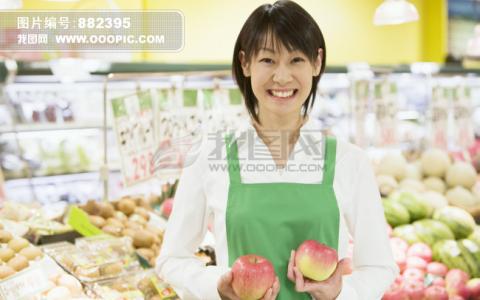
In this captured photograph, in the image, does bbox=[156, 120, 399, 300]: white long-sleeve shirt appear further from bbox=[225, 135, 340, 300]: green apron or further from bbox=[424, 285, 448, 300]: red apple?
bbox=[424, 285, 448, 300]: red apple

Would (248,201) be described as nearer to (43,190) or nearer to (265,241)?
(265,241)

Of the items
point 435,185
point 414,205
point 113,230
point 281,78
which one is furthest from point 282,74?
point 435,185

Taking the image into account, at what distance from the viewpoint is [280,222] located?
1.67 metres

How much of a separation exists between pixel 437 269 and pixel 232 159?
1.82 metres

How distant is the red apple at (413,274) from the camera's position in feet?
9.73

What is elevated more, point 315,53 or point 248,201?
point 315,53

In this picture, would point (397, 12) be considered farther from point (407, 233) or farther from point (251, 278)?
point (251, 278)

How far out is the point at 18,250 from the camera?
8.55 feet

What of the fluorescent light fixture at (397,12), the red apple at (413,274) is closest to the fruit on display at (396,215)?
the red apple at (413,274)

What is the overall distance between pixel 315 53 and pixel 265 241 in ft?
1.77

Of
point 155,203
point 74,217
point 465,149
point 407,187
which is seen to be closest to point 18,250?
point 74,217

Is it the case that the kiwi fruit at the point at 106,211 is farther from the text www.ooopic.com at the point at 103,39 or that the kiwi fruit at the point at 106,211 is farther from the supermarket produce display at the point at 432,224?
the supermarket produce display at the point at 432,224

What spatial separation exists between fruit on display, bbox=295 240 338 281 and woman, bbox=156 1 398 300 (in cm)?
3

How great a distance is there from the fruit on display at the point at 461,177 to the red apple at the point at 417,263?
1.54m
